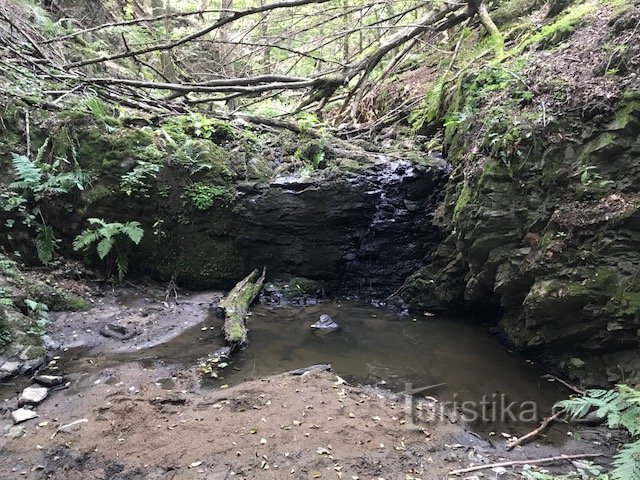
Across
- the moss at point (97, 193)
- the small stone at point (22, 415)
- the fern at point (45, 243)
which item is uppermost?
the moss at point (97, 193)

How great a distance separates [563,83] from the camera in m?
5.71

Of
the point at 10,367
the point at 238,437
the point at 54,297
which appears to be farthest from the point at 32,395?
the point at 54,297

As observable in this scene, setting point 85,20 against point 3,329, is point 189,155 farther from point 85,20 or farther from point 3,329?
point 85,20

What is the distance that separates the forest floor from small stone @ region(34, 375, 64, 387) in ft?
0.38

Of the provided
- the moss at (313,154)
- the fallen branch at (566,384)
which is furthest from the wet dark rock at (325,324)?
the moss at (313,154)

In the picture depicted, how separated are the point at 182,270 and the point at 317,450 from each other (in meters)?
5.11

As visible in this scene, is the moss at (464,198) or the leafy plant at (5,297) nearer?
the leafy plant at (5,297)

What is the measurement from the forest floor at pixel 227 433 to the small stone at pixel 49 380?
117mm

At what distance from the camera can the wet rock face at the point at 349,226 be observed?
8.06 m

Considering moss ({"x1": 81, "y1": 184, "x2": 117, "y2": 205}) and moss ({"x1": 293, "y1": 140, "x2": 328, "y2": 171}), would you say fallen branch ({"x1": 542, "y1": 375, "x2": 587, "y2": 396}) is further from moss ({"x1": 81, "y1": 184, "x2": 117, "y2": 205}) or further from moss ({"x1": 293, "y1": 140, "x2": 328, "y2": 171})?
moss ({"x1": 81, "y1": 184, "x2": 117, "y2": 205})

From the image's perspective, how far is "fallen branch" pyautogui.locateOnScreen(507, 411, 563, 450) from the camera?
394 cm

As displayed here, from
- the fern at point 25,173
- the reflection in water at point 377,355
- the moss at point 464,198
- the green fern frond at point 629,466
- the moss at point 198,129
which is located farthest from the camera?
the moss at point 198,129

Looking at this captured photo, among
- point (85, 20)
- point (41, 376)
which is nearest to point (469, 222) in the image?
point (41, 376)

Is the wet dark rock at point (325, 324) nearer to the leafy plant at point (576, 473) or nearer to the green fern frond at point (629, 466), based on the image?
the leafy plant at point (576, 473)
